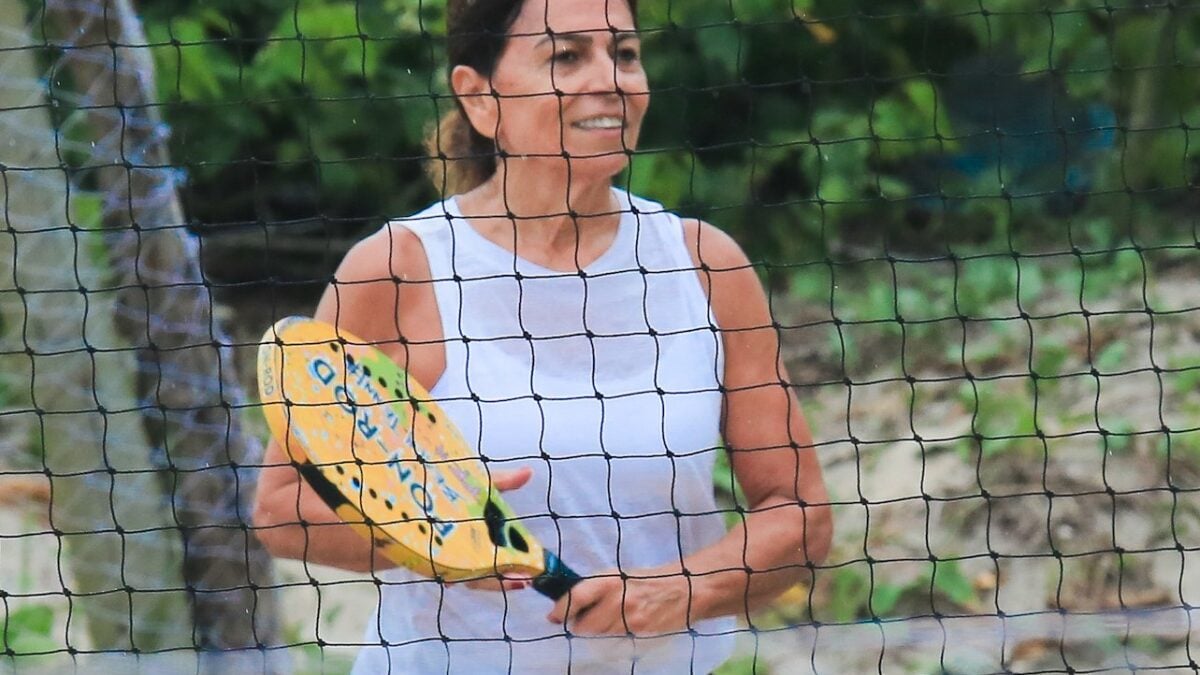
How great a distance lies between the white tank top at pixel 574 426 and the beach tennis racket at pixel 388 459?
0.14ft

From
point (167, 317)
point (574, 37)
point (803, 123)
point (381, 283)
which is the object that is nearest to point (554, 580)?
point (381, 283)

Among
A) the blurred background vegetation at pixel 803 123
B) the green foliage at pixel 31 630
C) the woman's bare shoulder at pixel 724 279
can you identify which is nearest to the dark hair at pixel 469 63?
the woman's bare shoulder at pixel 724 279

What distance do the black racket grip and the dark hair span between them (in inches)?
20.9

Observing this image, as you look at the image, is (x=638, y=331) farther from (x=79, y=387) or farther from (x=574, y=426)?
(x=79, y=387)

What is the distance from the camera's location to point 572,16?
2.27 metres

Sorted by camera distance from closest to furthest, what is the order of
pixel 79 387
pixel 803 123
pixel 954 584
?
pixel 79 387 → pixel 954 584 → pixel 803 123

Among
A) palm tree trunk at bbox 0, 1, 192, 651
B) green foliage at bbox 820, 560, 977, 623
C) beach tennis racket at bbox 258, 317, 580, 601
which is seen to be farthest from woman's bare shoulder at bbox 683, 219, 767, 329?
green foliage at bbox 820, 560, 977, 623

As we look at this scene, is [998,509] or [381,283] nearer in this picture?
[381,283]

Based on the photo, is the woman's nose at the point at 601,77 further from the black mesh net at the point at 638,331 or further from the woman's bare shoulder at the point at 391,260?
the woman's bare shoulder at the point at 391,260

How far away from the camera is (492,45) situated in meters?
2.33

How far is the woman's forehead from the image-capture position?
226cm

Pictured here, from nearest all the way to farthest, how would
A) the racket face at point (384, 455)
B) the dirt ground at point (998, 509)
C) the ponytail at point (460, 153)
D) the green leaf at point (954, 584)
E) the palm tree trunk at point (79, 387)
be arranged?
the racket face at point (384, 455) → the ponytail at point (460, 153) → the palm tree trunk at point (79, 387) → the dirt ground at point (998, 509) → the green leaf at point (954, 584)

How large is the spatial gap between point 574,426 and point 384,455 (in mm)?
244

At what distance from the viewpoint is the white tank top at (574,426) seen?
7.13 feet
